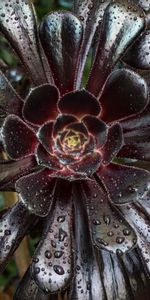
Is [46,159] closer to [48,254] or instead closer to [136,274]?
[48,254]

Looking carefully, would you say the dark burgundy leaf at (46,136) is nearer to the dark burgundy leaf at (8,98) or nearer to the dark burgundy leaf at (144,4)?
the dark burgundy leaf at (8,98)

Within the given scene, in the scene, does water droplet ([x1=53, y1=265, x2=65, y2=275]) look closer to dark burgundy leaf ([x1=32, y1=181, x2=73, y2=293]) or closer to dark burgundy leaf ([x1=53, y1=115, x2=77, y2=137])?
dark burgundy leaf ([x1=32, y1=181, x2=73, y2=293])

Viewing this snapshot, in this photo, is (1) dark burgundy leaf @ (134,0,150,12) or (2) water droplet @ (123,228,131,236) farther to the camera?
(1) dark burgundy leaf @ (134,0,150,12)

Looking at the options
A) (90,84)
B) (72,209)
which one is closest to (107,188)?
(72,209)

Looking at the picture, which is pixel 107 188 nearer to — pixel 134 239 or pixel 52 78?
pixel 134 239

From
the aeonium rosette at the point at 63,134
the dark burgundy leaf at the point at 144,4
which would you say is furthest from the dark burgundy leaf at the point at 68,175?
the dark burgundy leaf at the point at 144,4

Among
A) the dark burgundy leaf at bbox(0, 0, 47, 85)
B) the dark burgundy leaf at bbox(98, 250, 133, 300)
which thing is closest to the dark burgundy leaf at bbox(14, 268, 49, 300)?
the dark burgundy leaf at bbox(98, 250, 133, 300)
